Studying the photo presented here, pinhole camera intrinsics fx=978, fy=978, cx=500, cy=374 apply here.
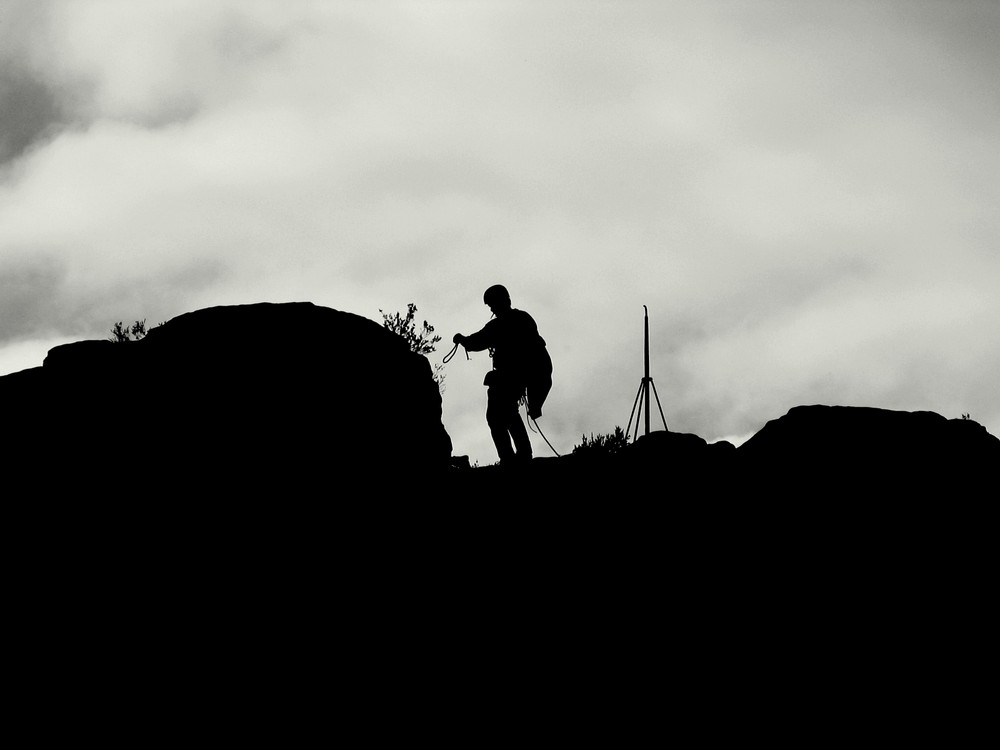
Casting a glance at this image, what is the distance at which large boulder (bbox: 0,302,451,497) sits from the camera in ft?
25.7

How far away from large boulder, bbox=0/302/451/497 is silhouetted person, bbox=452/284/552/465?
1.94 metres

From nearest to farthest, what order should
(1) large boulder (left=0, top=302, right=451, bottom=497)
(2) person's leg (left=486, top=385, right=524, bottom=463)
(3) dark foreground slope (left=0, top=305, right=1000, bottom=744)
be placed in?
(3) dark foreground slope (left=0, top=305, right=1000, bottom=744), (1) large boulder (left=0, top=302, right=451, bottom=497), (2) person's leg (left=486, top=385, right=524, bottom=463)

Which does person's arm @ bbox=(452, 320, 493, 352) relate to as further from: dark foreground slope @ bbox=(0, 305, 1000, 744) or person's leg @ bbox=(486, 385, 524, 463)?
dark foreground slope @ bbox=(0, 305, 1000, 744)

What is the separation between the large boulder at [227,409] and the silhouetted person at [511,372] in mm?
1937

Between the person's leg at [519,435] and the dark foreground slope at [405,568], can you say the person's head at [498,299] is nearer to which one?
the person's leg at [519,435]

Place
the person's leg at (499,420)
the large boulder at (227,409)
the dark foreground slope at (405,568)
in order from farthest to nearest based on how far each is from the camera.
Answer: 1. the person's leg at (499,420)
2. the large boulder at (227,409)
3. the dark foreground slope at (405,568)

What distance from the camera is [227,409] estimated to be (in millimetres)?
8078

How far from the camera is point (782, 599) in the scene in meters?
8.16

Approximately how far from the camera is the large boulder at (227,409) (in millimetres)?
7832

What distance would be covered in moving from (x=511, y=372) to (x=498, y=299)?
2.82ft

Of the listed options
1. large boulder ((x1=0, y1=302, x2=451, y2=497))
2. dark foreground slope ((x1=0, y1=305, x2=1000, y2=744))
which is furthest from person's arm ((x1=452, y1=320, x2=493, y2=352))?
large boulder ((x1=0, y1=302, x2=451, y2=497))

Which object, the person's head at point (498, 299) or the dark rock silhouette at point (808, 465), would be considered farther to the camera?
the person's head at point (498, 299)

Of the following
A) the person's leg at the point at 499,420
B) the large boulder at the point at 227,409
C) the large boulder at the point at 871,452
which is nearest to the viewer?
the large boulder at the point at 227,409

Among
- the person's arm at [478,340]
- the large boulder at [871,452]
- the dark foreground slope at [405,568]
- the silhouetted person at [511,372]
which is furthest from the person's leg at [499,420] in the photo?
the large boulder at [871,452]
